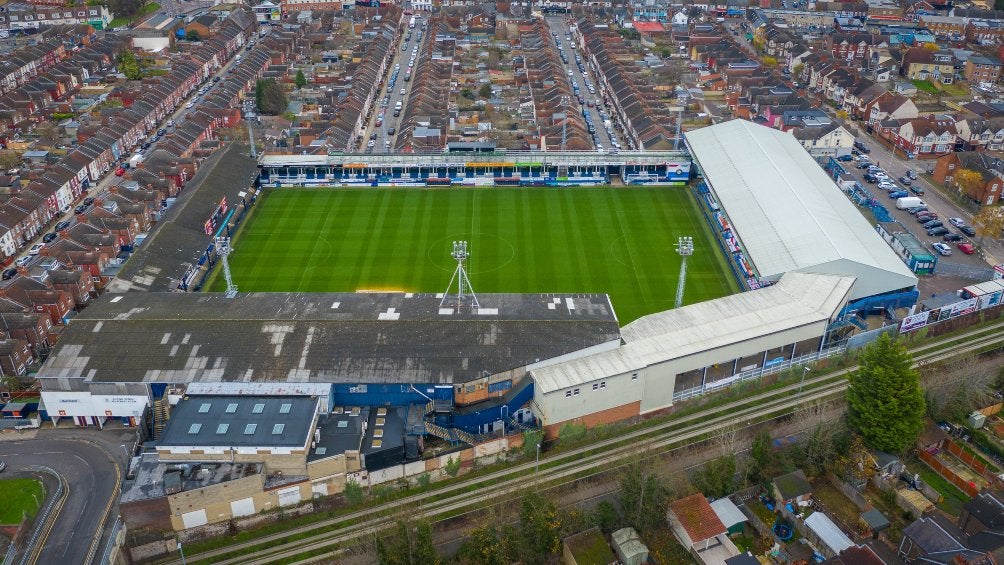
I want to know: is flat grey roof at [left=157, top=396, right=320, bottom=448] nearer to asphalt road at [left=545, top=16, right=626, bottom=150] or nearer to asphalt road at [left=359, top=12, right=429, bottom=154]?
asphalt road at [left=359, top=12, right=429, bottom=154]

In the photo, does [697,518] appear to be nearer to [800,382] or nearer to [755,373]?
[755,373]

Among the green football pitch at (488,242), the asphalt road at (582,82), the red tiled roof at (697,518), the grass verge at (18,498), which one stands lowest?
the grass verge at (18,498)

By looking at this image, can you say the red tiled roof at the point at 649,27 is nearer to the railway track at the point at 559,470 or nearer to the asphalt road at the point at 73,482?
the railway track at the point at 559,470

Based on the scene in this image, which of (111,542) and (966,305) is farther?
(966,305)

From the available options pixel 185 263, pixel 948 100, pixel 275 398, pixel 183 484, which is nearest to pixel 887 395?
pixel 275 398

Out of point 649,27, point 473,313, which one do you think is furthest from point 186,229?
point 649,27

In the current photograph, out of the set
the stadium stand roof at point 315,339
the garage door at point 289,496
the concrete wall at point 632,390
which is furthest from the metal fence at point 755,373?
the garage door at point 289,496

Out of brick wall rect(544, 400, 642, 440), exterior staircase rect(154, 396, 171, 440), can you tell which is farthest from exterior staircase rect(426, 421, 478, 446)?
exterior staircase rect(154, 396, 171, 440)
